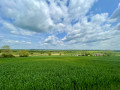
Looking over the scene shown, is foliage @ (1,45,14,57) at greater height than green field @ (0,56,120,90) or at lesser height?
greater

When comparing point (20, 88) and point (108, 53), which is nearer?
point (20, 88)

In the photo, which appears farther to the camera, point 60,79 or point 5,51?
point 5,51

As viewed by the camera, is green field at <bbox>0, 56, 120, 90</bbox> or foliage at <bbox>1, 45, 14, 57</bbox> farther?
foliage at <bbox>1, 45, 14, 57</bbox>

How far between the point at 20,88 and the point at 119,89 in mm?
6454

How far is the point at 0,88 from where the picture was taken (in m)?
3.89

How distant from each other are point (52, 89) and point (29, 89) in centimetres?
160

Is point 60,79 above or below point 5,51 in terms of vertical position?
below

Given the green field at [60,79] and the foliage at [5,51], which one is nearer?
the green field at [60,79]

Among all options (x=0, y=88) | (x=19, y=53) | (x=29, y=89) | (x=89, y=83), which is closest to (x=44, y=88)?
(x=29, y=89)

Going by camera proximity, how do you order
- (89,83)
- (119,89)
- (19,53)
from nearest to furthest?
(119,89) < (89,83) < (19,53)

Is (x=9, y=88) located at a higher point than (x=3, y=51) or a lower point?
lower

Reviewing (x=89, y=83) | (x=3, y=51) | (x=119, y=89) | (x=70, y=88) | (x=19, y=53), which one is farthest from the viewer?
(x=19, y=53)

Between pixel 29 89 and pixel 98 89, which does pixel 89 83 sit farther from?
pixel 29 89

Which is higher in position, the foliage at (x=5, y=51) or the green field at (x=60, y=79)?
the foliage at (x=5, y=51)
